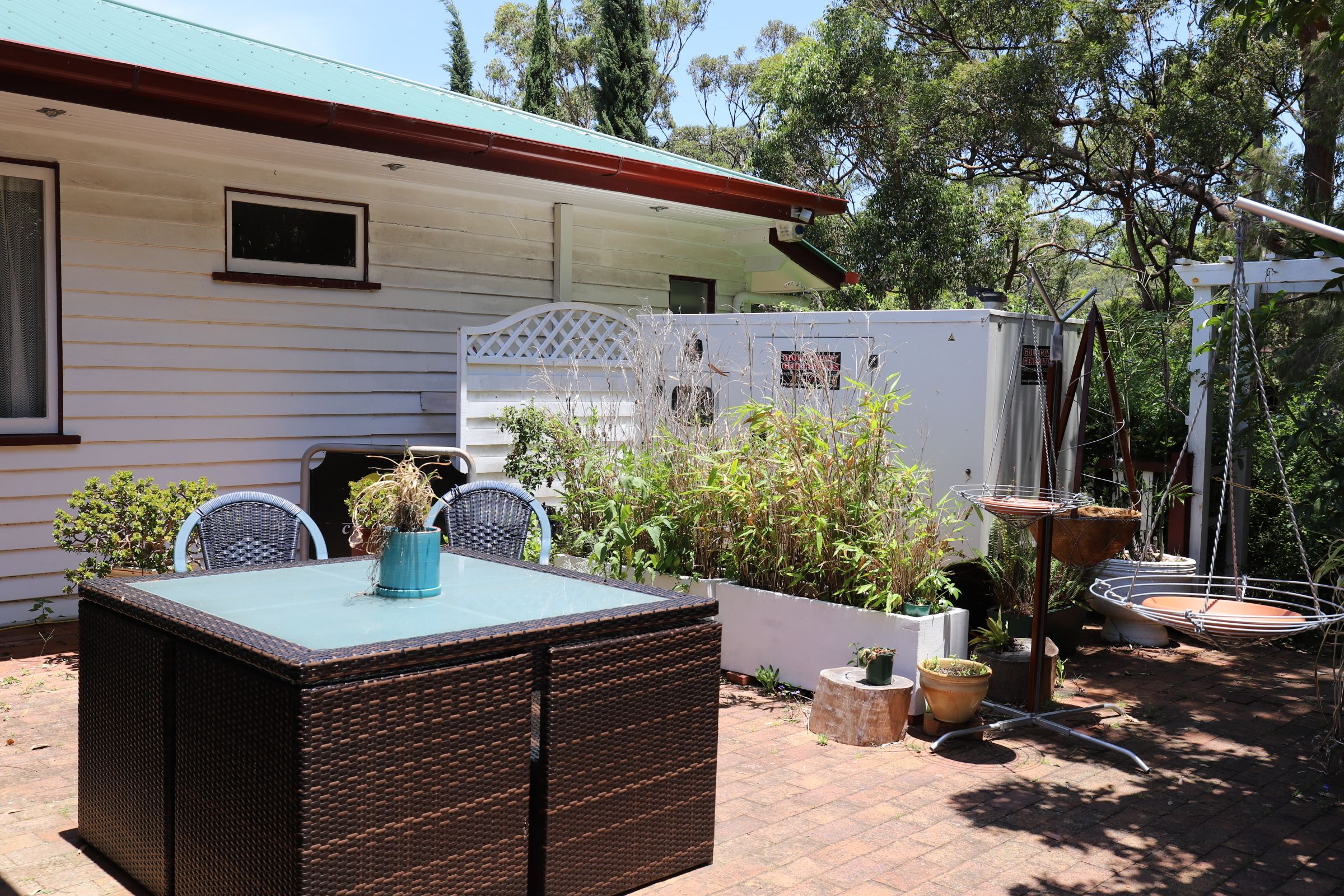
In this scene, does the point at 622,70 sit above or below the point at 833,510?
above

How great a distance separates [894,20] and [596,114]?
32.2 feet

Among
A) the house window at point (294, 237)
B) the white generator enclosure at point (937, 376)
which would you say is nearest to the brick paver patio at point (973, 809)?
the white generator enclosure at point (937, 376)

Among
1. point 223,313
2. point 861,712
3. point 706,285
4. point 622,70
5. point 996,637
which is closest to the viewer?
point 861,712

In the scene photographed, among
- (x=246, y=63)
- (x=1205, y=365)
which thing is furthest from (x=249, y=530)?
(x=1205, y=365)

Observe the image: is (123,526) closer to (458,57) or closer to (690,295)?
(690,295)

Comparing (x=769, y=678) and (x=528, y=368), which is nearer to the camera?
(x=769, y=678)

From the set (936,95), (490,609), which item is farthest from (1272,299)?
(936,95)

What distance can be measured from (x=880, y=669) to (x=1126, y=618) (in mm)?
2602

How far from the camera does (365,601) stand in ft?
10.1

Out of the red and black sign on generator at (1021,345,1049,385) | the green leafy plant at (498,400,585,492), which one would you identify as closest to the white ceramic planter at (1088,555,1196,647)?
the red and black sign on generator at (1021,345,1049,385)

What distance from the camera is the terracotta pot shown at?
439 centimetres

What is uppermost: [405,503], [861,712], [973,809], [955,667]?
[405,503]

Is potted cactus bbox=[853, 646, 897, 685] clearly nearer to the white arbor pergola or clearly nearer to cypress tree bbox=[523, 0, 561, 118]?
the white arbor pergola

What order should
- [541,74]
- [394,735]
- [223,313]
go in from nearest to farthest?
[394,735]
[223,313]
[541,74]
